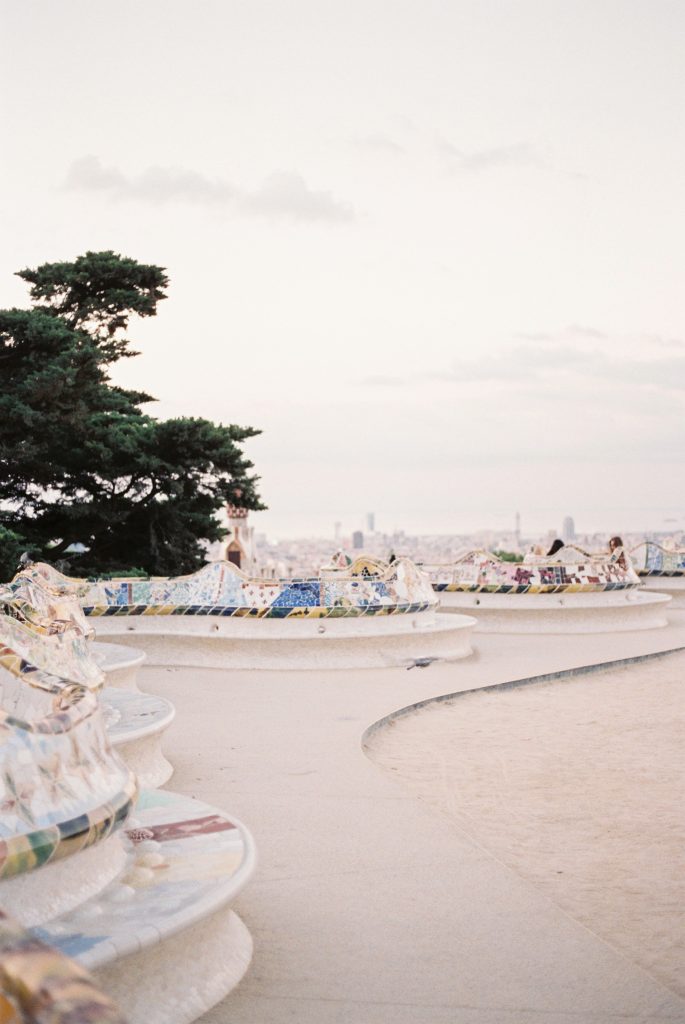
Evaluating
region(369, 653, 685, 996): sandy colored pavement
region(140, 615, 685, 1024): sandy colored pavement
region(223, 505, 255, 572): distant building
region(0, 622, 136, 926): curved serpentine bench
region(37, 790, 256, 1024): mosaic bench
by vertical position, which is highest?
region(223, 505, 255, 572): distant building

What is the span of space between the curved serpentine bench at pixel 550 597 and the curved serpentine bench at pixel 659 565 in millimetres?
5440

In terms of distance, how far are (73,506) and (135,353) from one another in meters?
5.07

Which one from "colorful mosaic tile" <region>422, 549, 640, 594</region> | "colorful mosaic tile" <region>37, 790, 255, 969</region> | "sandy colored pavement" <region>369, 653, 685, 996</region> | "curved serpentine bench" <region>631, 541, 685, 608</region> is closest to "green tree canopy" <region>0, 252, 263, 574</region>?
"colorful mosaic tile" <region>422, 549, 640, 594</region>

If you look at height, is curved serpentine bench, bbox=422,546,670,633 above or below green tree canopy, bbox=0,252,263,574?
below

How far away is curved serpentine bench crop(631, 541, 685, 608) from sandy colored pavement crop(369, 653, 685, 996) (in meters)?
13.5

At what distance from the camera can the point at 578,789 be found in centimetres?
696

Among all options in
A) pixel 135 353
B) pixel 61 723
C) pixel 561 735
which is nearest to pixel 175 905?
pixel 61 723

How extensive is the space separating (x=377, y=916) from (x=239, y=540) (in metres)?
30.8

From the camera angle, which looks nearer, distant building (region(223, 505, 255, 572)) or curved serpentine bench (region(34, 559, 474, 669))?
curved serpentine bench (region(34, 559, 474, 669))

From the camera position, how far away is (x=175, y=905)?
3.43 metres

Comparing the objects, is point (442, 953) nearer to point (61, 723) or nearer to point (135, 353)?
point (61, 723)

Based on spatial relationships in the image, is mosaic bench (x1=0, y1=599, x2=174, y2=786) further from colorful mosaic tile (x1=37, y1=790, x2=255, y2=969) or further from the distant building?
the distant building

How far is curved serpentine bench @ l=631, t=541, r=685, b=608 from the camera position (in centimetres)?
2455

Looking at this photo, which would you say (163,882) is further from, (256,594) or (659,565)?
(659,565)
